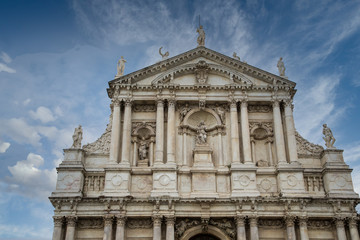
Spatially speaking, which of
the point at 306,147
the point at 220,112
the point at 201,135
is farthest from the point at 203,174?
the point at 306,147

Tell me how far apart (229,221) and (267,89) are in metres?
7.44

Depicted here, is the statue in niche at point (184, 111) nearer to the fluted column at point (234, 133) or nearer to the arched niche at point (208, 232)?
the fluted column at point (234, 133)

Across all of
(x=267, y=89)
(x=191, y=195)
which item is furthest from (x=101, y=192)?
(x=267, y=89)

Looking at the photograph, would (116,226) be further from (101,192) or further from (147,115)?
(147,115)

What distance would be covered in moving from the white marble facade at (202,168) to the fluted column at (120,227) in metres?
0.05

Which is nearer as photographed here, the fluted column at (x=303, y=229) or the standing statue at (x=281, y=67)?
the fluted column at (x=303, y=229)

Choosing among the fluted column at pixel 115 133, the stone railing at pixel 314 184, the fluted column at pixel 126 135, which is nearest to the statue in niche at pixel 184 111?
the fluted column at pixel 126 135

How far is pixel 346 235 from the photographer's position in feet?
62.9

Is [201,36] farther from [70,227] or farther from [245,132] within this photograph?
[70,227]

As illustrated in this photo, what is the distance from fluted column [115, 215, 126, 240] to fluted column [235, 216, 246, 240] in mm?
5230

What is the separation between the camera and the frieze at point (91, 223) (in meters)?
19.5

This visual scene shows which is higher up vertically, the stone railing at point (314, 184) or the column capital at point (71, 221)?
the stone railing at point (314, 184)

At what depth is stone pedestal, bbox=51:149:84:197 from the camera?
19359 mm

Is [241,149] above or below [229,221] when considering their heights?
above
